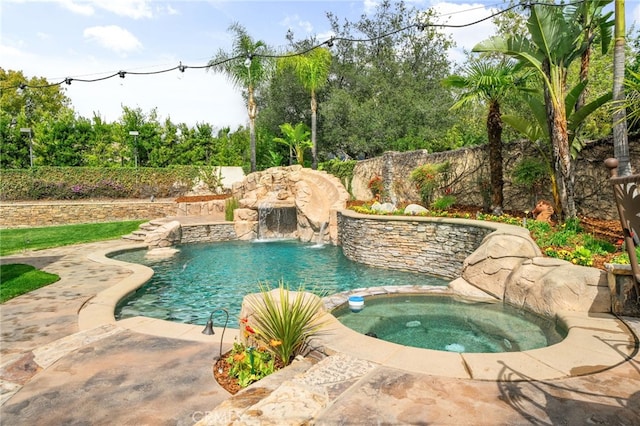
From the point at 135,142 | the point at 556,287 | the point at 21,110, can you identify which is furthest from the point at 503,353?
the point at 21,110

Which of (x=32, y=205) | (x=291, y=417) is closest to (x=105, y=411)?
(x=291, y=417)

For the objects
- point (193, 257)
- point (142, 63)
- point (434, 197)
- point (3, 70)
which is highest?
point (3, 70)

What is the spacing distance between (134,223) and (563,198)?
17.8 metres

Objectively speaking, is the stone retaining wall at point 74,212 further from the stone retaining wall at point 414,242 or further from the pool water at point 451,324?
the pool water at point 451,324

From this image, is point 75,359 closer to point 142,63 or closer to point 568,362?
point 568,362

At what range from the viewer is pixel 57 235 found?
1516 centimetres

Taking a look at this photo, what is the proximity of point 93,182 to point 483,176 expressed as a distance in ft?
78.3

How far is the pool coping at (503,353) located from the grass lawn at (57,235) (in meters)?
9.96

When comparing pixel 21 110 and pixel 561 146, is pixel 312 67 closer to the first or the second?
pixel 561 146

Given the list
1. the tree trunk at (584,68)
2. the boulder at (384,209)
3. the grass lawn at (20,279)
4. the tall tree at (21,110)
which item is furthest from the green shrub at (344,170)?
the tall tree at (21,110)

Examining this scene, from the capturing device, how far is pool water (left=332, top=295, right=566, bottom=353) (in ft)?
17.3

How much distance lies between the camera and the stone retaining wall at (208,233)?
1560cm

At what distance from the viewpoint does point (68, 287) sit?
750 cm

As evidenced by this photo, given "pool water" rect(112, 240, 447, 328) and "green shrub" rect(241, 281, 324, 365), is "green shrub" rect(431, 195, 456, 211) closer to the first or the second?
"pool water" rect(112, 240, 447, 328)
